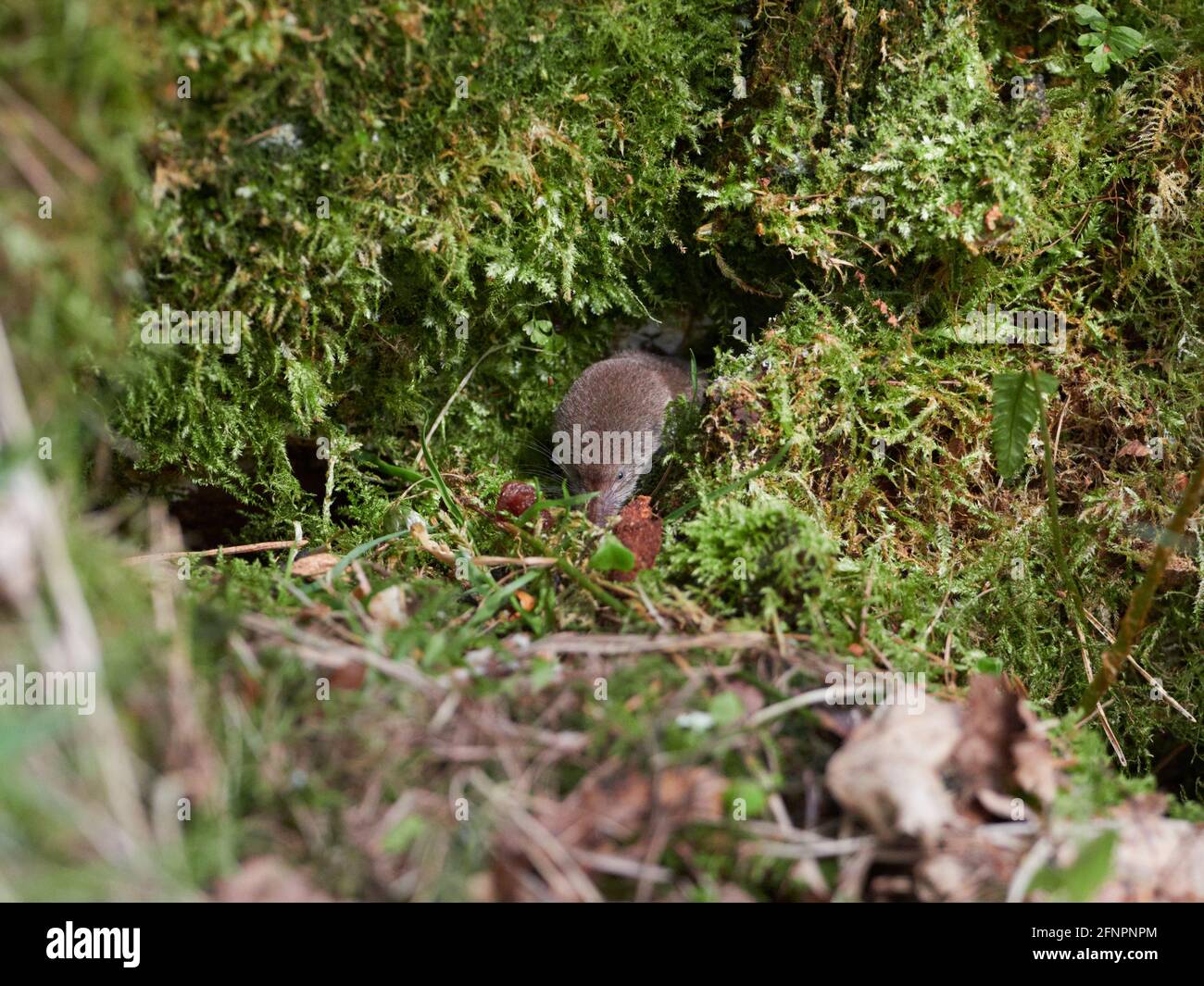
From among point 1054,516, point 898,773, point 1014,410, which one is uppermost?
point 1014,410

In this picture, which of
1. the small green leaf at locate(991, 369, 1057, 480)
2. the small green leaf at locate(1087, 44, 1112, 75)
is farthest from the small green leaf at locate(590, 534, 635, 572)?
the small green leaf at locate(1087, 44, 1112, 75)

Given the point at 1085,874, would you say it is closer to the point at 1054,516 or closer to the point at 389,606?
the point at 1054,516

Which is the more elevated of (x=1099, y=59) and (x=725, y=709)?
(x=1099, y=59)

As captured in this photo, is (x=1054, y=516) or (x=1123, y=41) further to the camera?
(x=1123, y=41)

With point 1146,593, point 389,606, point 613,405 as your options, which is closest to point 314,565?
point 389,606

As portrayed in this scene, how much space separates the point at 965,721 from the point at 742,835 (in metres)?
0.66

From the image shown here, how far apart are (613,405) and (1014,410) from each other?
2.02m

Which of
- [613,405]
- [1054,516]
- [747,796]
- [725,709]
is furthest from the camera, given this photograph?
[613,405]

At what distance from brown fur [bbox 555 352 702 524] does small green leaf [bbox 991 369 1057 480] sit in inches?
Result: 70.5

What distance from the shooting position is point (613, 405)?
4.38 meters

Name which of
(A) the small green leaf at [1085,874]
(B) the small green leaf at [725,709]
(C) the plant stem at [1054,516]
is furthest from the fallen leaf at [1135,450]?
(B) the small green leaf at [725,709]

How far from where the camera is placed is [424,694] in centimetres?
198
